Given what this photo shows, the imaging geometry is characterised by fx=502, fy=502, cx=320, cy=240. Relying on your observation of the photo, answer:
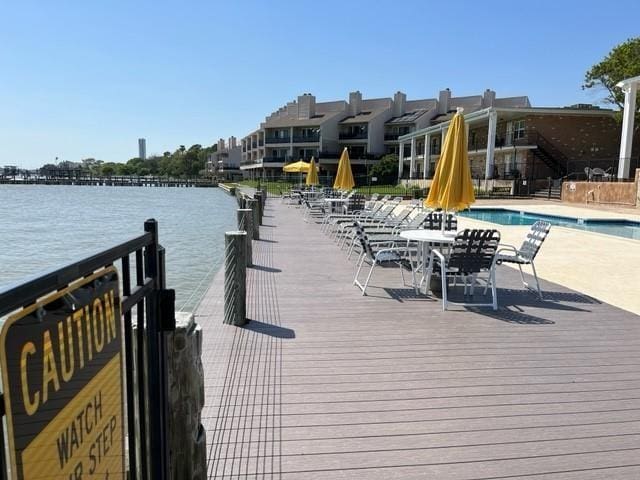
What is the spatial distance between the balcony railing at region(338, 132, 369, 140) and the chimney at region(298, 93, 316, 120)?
5.09m

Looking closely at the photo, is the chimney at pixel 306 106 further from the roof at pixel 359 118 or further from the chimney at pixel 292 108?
the roof at pixel 359 118

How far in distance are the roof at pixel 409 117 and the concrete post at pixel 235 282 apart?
183 feet

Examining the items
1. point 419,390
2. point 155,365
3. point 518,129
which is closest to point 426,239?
point 419,390

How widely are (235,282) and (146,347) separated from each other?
3.31 metres

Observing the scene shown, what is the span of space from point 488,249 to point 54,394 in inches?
221

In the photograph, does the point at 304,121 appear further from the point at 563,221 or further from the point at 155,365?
the point at 155,365

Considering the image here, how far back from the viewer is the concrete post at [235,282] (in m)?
5.01

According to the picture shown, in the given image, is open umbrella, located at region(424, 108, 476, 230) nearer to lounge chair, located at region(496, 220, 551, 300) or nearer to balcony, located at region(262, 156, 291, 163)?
lounge chair, located at region(496, 220, 551, 300)

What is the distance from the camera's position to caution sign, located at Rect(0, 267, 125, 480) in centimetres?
88

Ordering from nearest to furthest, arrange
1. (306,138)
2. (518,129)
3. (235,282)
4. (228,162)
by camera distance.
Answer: (235,282) → (518,129) → (306,138) → (228,162)

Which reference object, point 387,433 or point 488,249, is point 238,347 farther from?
point 488,249

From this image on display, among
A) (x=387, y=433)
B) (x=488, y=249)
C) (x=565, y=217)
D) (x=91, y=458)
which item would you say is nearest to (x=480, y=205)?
(x=565, y=217)

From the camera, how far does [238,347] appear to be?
4.43m

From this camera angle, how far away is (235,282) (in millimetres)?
5016
